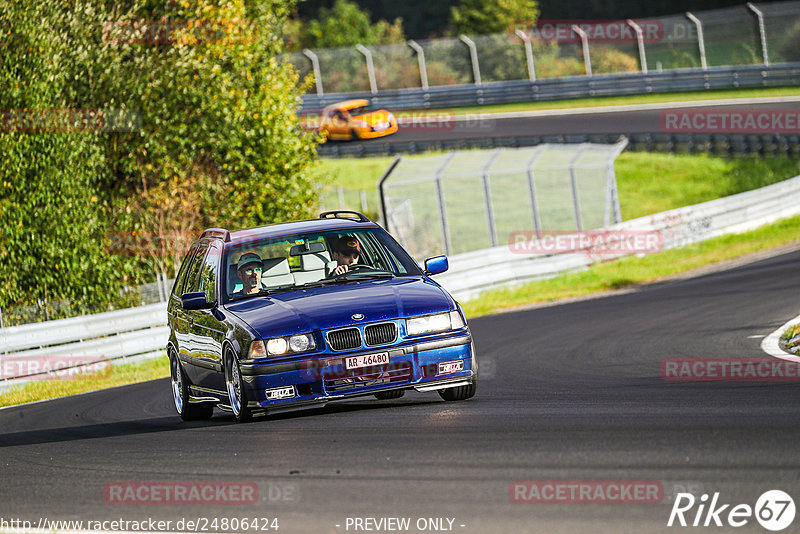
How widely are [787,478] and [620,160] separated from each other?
36513mm

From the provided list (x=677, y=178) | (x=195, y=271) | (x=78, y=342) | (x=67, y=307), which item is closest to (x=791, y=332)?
(x=195, y=271)

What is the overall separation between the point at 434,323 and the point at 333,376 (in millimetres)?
864

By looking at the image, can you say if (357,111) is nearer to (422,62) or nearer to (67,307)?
(422,62)

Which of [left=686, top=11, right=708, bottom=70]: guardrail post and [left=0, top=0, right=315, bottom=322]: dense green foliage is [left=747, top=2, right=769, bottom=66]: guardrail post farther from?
[left=0, top=0, right=315, bottom=322]: dense green foliage

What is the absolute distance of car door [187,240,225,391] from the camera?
32.6ft

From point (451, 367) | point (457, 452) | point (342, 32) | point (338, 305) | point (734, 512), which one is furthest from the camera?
point (342, 32)

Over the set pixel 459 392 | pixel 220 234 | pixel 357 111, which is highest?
pixel 220 234

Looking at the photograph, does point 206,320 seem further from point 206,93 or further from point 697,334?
point 206,93

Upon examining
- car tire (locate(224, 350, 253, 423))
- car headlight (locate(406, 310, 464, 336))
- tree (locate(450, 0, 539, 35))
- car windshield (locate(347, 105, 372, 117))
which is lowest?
car windshield (locate(347, 105, 372, 117))

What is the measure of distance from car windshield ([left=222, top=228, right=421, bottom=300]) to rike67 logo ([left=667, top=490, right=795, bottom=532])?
490 cm

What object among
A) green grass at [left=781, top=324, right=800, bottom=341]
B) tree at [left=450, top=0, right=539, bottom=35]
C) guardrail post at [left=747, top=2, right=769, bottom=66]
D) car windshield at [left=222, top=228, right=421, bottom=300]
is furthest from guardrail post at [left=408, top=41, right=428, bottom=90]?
car windshield at [left=222, top=228, right=421, bottom=300]

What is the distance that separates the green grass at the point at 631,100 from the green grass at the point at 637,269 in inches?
630

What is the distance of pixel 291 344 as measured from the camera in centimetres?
900

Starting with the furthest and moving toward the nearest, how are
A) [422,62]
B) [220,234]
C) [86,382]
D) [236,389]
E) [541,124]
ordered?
[422,62]
[541,124]
[86,382]
[220,234]
[236,389]
